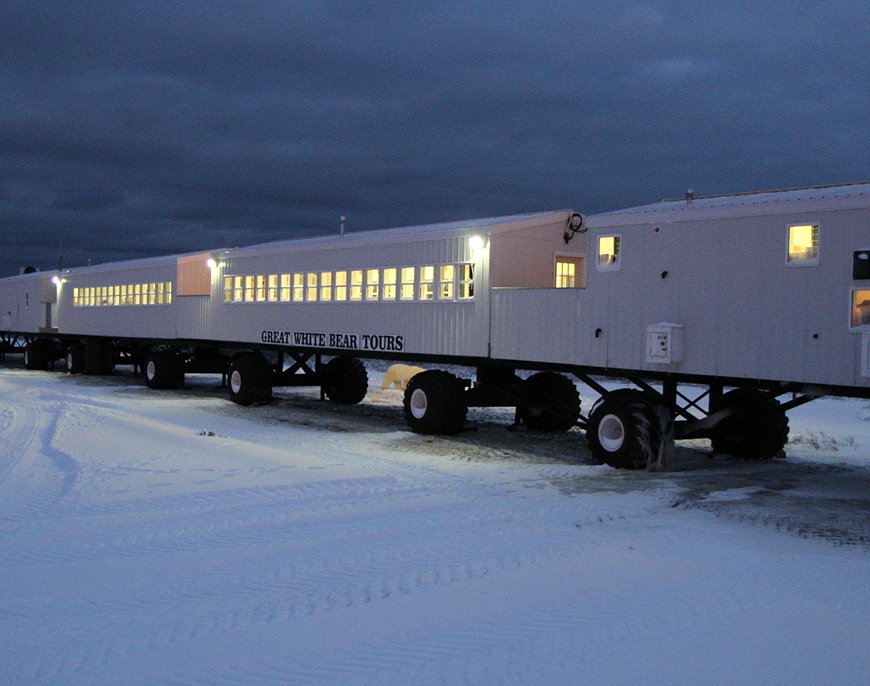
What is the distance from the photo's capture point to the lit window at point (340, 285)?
63.8 feet

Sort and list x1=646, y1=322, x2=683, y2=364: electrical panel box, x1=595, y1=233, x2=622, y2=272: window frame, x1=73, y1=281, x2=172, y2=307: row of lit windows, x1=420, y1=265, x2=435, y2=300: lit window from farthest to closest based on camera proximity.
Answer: x1=73, y1=281, x2=172, y2=307: row of lit windows → x1=420, y1=265, x2=435, y2=300: lit window → x1=595, y1=233, x2=622, y2=272: window frame → x1=646, y1=322, x2=683, y2=364: electrical panel box

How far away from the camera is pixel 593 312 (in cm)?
1382

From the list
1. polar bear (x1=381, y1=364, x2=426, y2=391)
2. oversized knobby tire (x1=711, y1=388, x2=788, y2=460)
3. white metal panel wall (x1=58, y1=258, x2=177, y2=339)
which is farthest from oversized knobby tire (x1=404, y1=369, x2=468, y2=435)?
polar bear (x1=381, y1=364, x2=426, y2=391)

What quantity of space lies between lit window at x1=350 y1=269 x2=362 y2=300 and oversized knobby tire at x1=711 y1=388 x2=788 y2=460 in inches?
308

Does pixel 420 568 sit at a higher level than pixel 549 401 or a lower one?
lower

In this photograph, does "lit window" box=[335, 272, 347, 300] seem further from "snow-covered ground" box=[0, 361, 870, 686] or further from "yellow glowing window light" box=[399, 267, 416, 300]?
"snow-covered ground" box=[0, 361, 870, 686]

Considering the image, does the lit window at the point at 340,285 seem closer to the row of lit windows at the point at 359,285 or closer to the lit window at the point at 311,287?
the row of lit windows at the point at 359,285

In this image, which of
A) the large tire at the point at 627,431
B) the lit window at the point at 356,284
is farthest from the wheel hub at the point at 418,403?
the large tire at the point at 627,431

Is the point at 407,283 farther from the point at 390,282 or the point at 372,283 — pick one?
the point at 372,283

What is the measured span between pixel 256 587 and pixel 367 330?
11751 mm

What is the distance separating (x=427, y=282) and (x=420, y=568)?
32.5 ft

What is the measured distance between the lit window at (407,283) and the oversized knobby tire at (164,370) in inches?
423

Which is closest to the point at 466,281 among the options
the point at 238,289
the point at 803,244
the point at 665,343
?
the point at 665,343

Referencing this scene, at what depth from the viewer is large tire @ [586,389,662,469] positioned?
12695mm
